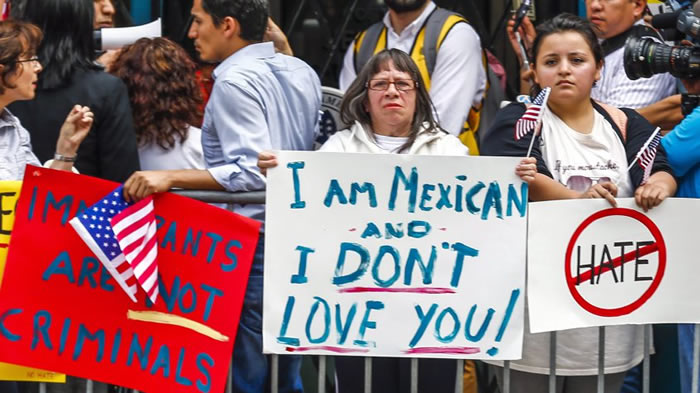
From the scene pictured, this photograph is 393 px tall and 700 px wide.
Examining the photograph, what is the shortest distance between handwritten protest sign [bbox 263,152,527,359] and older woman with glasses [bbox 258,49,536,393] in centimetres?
35

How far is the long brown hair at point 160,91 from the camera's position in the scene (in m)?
6.42

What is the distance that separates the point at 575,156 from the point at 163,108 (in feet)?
6.36

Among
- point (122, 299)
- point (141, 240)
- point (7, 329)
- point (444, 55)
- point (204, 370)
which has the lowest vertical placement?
point (204, 370)

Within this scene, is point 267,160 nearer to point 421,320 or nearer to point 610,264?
point 421,320

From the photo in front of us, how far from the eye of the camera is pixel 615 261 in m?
5.42

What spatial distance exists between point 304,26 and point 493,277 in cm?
357

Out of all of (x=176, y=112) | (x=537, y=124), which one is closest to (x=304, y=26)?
(x=176, y=112)

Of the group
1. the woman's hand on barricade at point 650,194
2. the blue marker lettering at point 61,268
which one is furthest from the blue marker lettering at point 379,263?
the blue marker lettering at point 61,268

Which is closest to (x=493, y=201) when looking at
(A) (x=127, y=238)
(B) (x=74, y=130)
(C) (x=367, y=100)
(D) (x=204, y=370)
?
(C) (x=367, y=100)

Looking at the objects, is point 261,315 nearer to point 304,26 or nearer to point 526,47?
point 526,47

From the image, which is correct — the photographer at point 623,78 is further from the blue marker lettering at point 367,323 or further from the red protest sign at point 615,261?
the blue marker lettering at point 367,323

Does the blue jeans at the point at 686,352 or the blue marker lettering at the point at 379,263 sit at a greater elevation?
the blue marker lettering at the point at 379,263

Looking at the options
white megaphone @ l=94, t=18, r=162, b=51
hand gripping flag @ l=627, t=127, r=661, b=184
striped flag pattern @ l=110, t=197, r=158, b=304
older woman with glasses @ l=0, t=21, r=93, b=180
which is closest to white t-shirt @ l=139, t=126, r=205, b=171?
white megaphone @ l=94, t=18, r=162, b=51

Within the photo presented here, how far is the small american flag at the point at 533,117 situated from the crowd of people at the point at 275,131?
0.05m
